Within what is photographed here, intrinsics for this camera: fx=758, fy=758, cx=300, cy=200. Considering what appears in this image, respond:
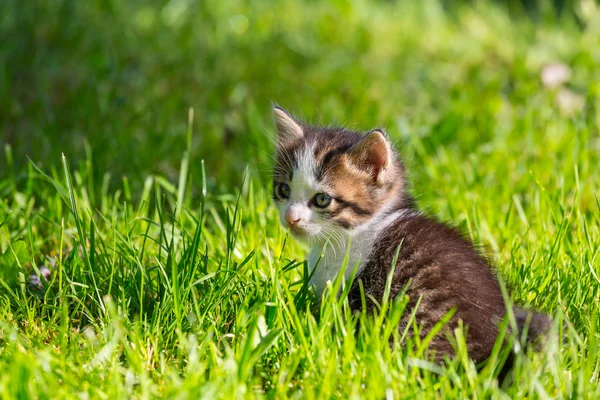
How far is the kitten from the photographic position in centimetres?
272

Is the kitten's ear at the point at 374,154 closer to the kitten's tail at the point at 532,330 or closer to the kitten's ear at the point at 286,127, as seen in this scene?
the kitten's ear at the point at 286,127

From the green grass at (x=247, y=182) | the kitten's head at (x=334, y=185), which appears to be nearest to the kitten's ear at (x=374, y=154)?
the kitten's head at (x=334, y=185)

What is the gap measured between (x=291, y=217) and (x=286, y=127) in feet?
1.80

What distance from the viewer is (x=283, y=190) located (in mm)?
3281

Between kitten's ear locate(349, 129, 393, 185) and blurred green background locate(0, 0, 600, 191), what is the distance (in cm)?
128

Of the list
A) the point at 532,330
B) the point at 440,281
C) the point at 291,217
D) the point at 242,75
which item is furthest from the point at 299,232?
the point at 242,75

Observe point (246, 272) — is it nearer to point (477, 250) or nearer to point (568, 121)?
point (477, 250)

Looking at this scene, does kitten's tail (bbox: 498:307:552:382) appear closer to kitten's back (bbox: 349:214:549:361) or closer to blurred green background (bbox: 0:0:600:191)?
kitten's back (bbox: 349:214:549:361)

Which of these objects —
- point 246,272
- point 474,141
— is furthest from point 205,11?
point 246,272

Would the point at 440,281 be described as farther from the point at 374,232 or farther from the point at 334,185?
the point at 334,185

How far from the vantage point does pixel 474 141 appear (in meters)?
4.91

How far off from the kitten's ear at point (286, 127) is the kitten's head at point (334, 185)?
0.32ft

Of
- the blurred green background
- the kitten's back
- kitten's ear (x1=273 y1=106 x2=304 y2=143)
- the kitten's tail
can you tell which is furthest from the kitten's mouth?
the blurred green background

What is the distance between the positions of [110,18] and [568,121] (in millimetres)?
3638
